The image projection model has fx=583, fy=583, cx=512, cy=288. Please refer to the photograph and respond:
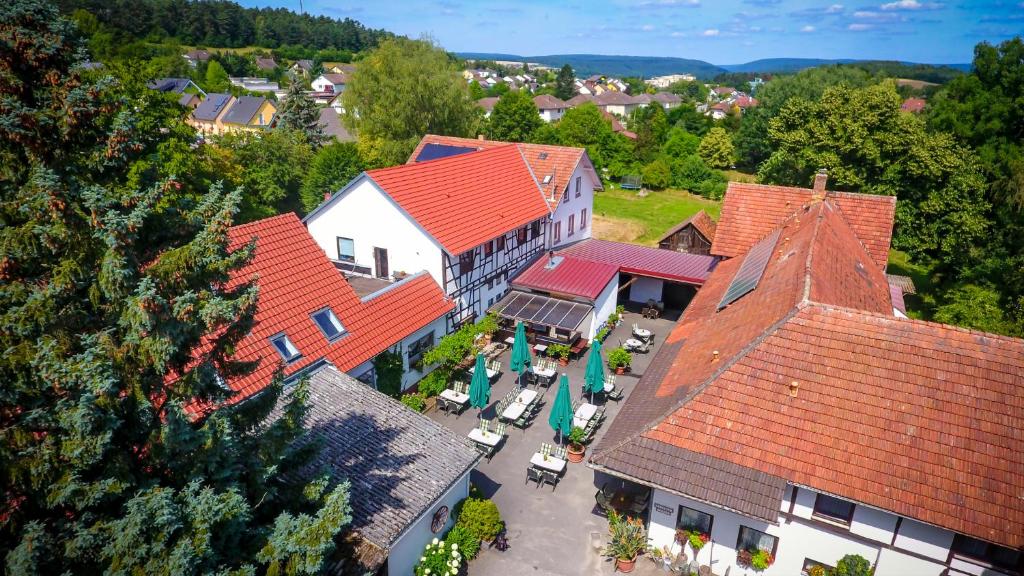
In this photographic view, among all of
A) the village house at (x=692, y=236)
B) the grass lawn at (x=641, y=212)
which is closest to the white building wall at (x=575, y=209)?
the village house at (x=692, y=236)

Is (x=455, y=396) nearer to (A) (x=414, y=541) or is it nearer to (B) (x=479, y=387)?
(B) (x=479, y=387)

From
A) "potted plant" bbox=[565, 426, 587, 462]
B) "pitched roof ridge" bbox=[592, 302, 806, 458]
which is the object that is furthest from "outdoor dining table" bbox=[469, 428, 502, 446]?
"pitched roof ridge" bbox=[592, 302, 806, 458]

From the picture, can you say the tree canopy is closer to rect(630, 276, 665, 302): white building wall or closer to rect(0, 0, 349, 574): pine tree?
rect(630, 276, 665, 302): white building wall

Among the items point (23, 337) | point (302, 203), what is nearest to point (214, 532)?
point (23, 337)

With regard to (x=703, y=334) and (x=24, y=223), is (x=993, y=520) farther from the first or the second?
(x=24, y=223)

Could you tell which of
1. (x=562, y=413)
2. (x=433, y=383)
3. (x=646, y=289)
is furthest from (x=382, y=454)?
(x=646, y=289)

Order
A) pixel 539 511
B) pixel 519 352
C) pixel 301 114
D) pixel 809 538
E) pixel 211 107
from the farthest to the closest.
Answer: pixel 211 107
pixel 301 114
pixel 519 352
pixel 539 511
pixel 809 538
